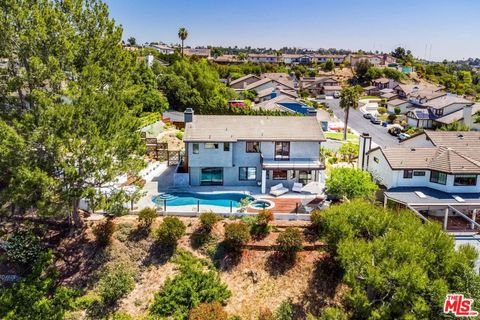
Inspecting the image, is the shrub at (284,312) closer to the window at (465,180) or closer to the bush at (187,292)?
the bush at (187,292)

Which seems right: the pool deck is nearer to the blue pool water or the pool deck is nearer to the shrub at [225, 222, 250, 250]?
the blue pool water

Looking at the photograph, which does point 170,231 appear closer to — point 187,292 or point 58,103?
point 187,292

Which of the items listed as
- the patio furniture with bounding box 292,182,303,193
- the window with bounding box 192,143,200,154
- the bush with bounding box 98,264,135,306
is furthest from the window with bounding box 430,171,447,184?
the bush with bounding box 98,264,135,306

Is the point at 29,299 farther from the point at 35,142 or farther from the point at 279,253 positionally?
the point at 279,253

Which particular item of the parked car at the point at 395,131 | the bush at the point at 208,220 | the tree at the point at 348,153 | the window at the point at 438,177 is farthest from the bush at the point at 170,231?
the parked car at the point at 395,131

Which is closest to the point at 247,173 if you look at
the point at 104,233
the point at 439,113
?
the point at 104,233
